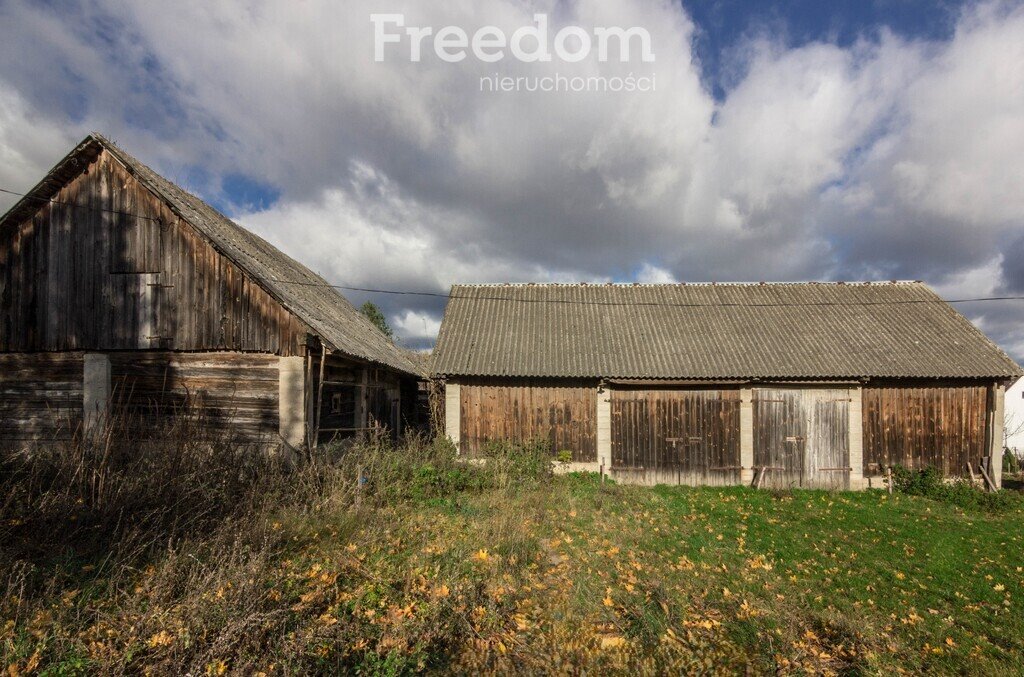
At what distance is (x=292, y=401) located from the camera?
29.3 ft

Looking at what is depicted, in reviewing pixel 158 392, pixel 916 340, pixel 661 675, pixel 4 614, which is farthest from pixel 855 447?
pixel 158 392

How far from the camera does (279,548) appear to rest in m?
5.74

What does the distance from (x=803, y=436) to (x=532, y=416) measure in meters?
7.23

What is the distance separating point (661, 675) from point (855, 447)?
1116 cm

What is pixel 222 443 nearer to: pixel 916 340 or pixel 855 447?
pixel 855 447

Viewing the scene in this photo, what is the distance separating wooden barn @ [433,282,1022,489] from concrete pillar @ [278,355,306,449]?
416cm

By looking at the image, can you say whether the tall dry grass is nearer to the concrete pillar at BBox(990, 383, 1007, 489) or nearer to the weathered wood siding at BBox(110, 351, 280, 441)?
the weathered wood siding at BBox(110, 351, 280, 441)

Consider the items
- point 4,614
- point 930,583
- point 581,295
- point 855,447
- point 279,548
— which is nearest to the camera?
point 4,614

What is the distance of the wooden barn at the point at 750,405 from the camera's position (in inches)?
479

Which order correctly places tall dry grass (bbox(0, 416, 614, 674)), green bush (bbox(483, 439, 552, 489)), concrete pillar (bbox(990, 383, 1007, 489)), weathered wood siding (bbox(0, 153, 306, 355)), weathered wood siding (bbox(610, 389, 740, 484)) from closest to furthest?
1. tall dry grass (bbox(0, 416, 614, 674))
2. weathered wood siding (bbox(0, 153, 306, 355))
3. green bush (bbox(483, 439, 552, 489))
4. concrete pillar (bbox(990, 383, 1007, 489))
5. weathered wood siding (bbox(610, 389, 740, 484))

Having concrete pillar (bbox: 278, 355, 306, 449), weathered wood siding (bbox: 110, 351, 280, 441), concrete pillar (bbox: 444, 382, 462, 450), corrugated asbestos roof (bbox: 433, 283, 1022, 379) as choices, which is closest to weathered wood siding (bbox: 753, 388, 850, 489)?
corrugated asbestos roof (bbox: 433, 283, 1022, 379)

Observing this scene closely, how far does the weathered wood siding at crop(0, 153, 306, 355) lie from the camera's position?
916cm

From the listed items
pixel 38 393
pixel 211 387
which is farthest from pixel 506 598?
pixel 38 393

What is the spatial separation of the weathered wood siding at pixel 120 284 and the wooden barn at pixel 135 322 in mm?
21
